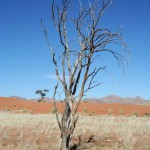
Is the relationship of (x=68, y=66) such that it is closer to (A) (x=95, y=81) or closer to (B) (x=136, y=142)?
(A) (x=95, y=81)

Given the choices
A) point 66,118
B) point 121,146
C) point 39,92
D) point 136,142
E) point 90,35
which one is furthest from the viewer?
point 39,92

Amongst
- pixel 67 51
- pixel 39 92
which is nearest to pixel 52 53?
pixel 67 51

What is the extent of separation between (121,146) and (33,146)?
2.87 meters

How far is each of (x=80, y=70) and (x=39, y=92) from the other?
77.0 m

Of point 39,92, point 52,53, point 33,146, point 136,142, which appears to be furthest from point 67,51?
point 39,92

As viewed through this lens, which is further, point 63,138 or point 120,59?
point 120,59

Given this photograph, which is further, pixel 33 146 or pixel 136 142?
pixel 136 142

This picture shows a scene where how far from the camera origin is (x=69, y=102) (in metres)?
9.86

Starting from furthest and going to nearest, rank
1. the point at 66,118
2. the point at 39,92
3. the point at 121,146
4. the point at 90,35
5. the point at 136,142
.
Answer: the point at 39,92
the point at 136,142
the point at 121,146
the point at 90,35
the point at 66,118

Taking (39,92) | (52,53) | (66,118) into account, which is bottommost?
(66,118)

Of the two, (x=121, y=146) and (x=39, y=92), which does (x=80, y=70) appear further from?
(x=39, y=92)

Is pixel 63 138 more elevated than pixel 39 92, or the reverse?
pixel 39 92

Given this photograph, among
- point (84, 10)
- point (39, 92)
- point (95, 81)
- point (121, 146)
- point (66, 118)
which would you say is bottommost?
point (121, 146)

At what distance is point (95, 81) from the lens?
10438 mm
